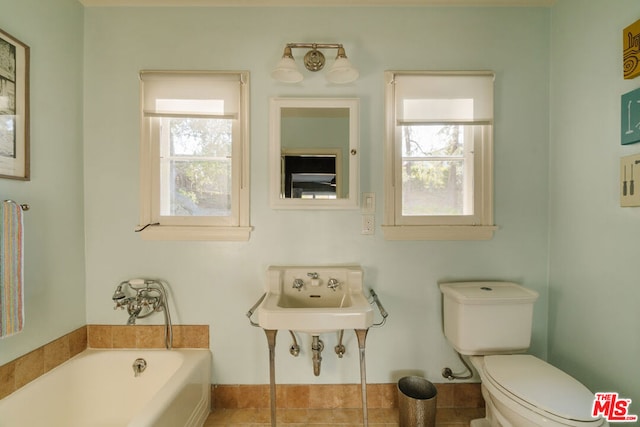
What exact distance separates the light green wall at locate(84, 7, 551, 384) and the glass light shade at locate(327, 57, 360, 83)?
0.12 m

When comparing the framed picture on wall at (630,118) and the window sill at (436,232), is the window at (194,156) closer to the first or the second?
the window sill at (436,232)

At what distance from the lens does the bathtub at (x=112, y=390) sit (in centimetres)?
125

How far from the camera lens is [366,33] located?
162 cm

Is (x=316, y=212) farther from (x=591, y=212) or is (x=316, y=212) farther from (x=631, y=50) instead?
(x=631, y=50)

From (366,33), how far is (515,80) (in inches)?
36.5

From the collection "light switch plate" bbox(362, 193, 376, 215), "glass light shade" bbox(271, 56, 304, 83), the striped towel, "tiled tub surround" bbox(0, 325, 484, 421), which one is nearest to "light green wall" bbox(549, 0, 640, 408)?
"tiled tub surround" bbox(0, 325, 484, 421)

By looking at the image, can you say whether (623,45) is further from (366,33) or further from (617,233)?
(366,33)

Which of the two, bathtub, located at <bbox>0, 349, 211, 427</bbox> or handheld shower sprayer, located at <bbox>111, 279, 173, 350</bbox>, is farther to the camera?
handheld shower sprayer, located at <bbox>111, 279, 173, 350</bbox>

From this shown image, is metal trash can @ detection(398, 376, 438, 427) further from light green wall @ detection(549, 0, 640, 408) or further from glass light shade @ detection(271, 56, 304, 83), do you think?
glass light shade @ detection(271, 56, 304, 83)

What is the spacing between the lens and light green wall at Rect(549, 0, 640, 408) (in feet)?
3.99

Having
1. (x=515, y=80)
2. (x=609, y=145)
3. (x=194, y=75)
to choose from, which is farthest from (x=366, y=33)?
(x=609, y=145)

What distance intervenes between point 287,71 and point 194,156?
2.38ft

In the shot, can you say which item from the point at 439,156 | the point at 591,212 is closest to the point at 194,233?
the point at 439,156

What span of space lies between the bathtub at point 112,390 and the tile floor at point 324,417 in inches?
5.6
